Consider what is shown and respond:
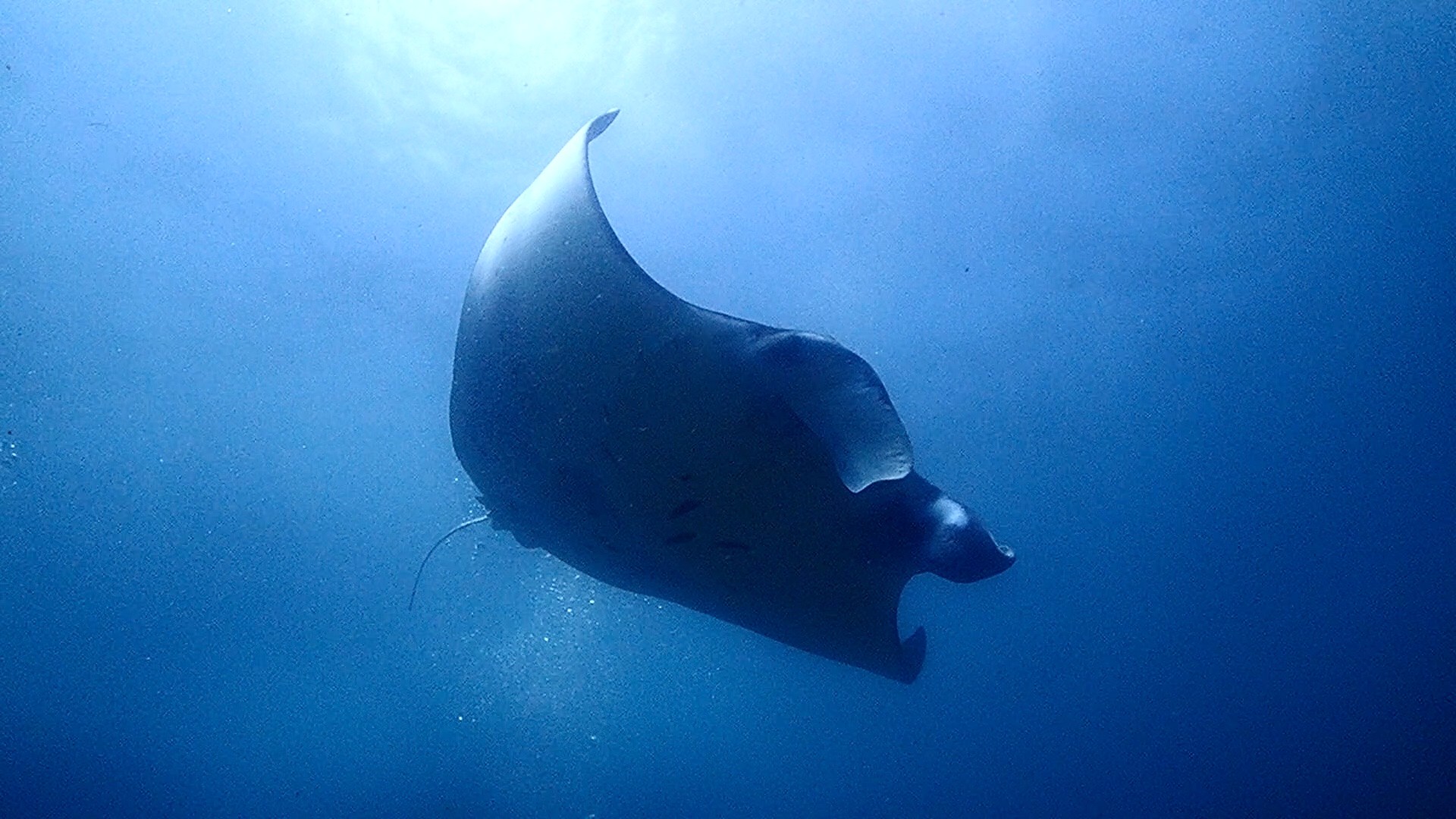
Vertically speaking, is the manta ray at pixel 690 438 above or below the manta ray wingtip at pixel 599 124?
below

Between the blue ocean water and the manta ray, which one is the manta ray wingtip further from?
the blue ocean water

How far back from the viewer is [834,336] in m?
6.75

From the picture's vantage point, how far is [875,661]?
12.5ft

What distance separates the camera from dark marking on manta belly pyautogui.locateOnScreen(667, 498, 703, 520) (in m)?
3.18

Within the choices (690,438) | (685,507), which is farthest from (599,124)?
(685,507)

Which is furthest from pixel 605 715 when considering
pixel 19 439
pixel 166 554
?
pixel 19 439

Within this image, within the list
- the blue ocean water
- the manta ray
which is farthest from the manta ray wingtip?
the blue ocean water

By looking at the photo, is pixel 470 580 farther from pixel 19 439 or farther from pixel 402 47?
pixel 402 47

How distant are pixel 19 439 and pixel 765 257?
2647cm

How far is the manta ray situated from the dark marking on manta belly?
16 mm

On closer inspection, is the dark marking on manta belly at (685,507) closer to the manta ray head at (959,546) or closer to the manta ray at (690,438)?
the manta ray at (690,438)

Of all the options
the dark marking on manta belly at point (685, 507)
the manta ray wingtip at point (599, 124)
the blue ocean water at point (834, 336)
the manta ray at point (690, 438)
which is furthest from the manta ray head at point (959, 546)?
the blue ocean water at point (834, 336)

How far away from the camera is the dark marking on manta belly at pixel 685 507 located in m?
3.18

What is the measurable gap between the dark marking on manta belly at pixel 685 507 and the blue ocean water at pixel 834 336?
32.0ft
